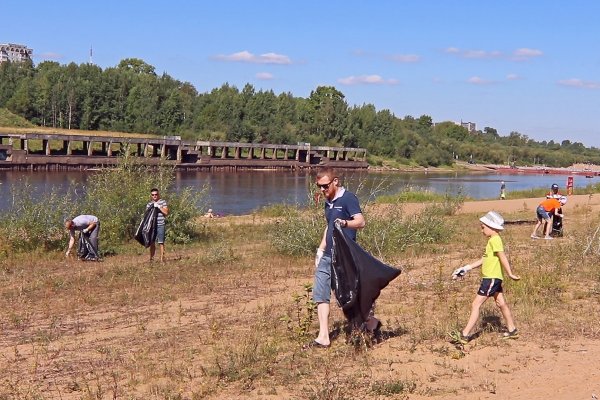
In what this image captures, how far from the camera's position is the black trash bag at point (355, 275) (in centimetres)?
705

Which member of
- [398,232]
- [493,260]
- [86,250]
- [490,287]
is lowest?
[86,250]

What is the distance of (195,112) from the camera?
11944cm

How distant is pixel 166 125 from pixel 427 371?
107 m

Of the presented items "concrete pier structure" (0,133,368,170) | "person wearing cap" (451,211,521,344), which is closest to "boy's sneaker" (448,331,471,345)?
"person wearing cap" (451,211,521,344)

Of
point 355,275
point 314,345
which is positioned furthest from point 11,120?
point 355,275

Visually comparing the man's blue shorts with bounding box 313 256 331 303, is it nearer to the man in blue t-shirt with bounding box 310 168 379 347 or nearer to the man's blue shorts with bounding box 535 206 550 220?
the man in blue t-shirt with bounding box 310 168 379 347

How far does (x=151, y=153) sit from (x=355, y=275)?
80281 millimetres

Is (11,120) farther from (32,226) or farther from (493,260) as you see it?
(493,260)

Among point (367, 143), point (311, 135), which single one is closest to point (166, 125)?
point (311, 135)

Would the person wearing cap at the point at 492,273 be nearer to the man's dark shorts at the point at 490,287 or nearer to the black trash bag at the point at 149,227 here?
the man's dark shorts at the point at 490,287

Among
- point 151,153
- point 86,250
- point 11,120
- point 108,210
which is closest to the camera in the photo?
point 86,250

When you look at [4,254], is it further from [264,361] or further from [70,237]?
[264,361]

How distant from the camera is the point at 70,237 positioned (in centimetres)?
1631

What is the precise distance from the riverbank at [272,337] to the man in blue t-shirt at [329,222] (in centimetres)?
Result: 44
